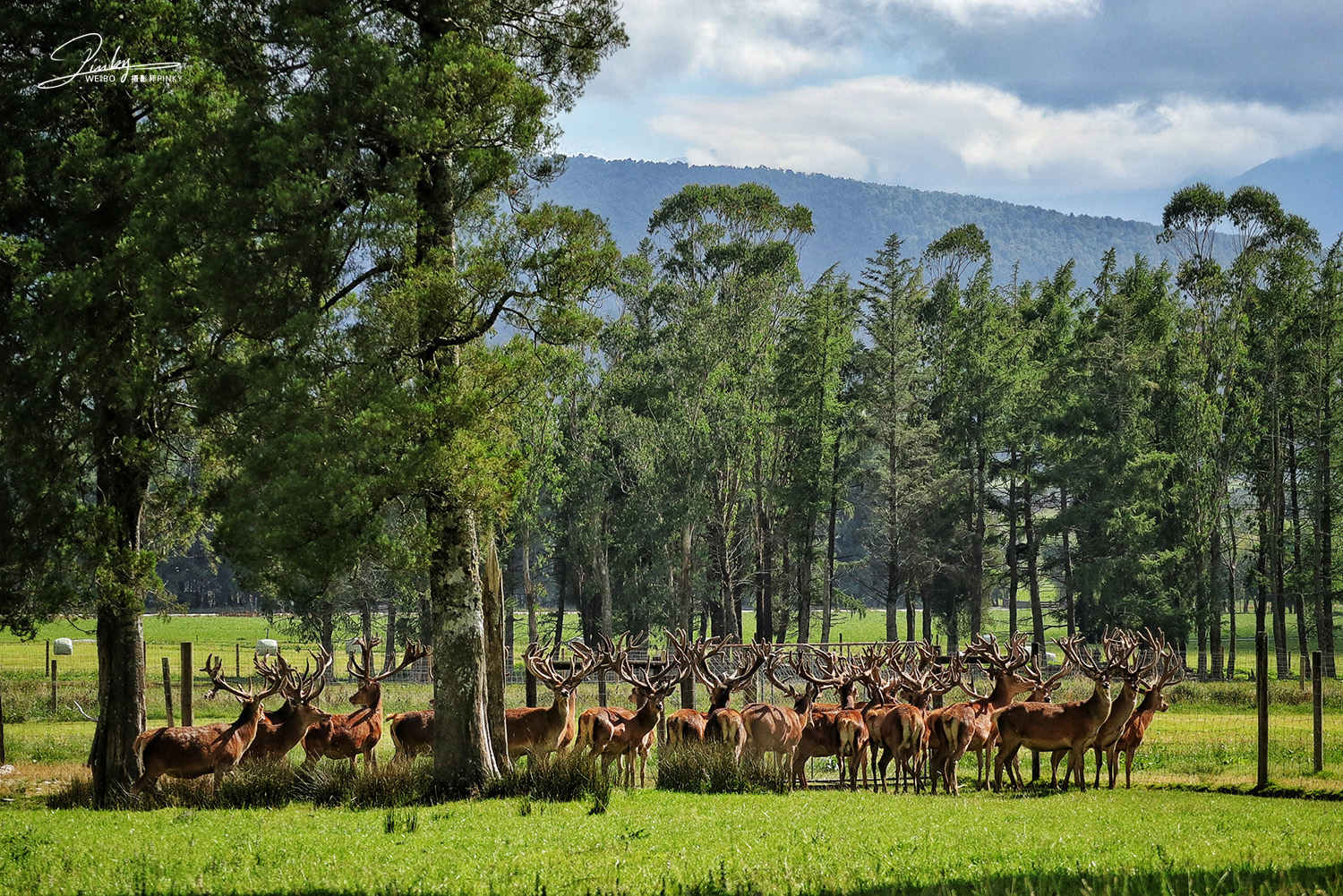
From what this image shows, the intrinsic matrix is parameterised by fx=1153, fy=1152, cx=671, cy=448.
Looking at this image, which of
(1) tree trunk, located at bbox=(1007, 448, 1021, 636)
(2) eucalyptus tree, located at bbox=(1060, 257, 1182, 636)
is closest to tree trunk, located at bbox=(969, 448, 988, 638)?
(1) tree trunk, located at bbox=(1007, 448, 1021, 636)

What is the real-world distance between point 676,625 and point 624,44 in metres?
36.0

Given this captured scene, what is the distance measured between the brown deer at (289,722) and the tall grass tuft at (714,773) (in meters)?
5.11

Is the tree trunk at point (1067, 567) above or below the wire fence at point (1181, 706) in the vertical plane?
above

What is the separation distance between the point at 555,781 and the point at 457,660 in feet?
6.87

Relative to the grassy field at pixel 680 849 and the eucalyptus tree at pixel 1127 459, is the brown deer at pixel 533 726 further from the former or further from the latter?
the eucalyptus tree at pixel 1127 459

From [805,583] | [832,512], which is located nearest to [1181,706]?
[832,512]

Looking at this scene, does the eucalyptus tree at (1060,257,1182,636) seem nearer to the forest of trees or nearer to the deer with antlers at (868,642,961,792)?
the deer with antlers at (868,642,961,792)

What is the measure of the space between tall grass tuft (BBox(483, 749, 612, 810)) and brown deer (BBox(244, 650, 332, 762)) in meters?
3.17

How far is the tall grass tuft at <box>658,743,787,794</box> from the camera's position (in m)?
15.8

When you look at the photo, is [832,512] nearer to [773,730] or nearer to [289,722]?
[773,730]

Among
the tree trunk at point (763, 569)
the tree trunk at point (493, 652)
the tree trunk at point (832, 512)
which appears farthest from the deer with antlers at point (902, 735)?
the tree trunk at point (763, 569)

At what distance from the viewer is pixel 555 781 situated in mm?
14562

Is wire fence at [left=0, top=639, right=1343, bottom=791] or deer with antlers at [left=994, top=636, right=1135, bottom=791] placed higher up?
deer with antlers at [left=994, top=636, right=1135, bottom=791]

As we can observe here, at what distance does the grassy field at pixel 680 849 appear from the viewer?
8320mm
